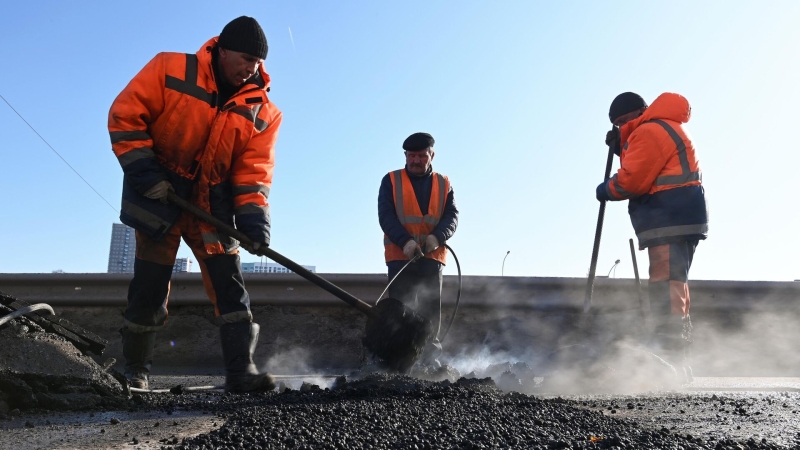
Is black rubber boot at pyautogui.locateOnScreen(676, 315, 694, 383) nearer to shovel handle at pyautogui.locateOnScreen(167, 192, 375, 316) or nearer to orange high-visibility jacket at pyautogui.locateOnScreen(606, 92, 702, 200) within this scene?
orange high-visibility jacket at pyautogui.locateOnScreen(606, 92, 702, 200)

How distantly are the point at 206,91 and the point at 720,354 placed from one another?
199 inches

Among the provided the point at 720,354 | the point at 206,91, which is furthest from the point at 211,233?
the point at 720,354

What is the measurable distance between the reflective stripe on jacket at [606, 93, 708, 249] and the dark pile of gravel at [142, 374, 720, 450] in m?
2.17

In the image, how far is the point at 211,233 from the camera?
13.3ft

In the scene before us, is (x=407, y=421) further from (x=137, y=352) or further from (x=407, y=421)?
(x=137, y=352)

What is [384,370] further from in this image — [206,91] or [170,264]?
[206,91]

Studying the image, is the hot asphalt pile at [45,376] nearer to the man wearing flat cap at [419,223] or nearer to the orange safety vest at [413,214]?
the man wearing flat cap at [419,223]

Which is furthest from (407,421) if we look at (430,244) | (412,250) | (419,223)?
(419,223)

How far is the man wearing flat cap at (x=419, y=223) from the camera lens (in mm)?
5668

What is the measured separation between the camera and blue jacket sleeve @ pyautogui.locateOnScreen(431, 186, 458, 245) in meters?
5.69

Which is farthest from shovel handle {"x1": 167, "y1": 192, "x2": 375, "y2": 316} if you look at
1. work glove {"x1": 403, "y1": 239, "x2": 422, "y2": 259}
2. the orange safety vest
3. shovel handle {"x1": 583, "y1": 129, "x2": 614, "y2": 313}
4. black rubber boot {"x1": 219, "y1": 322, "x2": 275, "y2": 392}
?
shovel handle {"x1": 583, "y1": 129, "x2": 614, "y2": 313}

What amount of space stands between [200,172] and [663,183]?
331 cm

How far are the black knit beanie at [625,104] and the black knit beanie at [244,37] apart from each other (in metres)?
3.15

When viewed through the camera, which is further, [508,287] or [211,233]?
[508,287]
